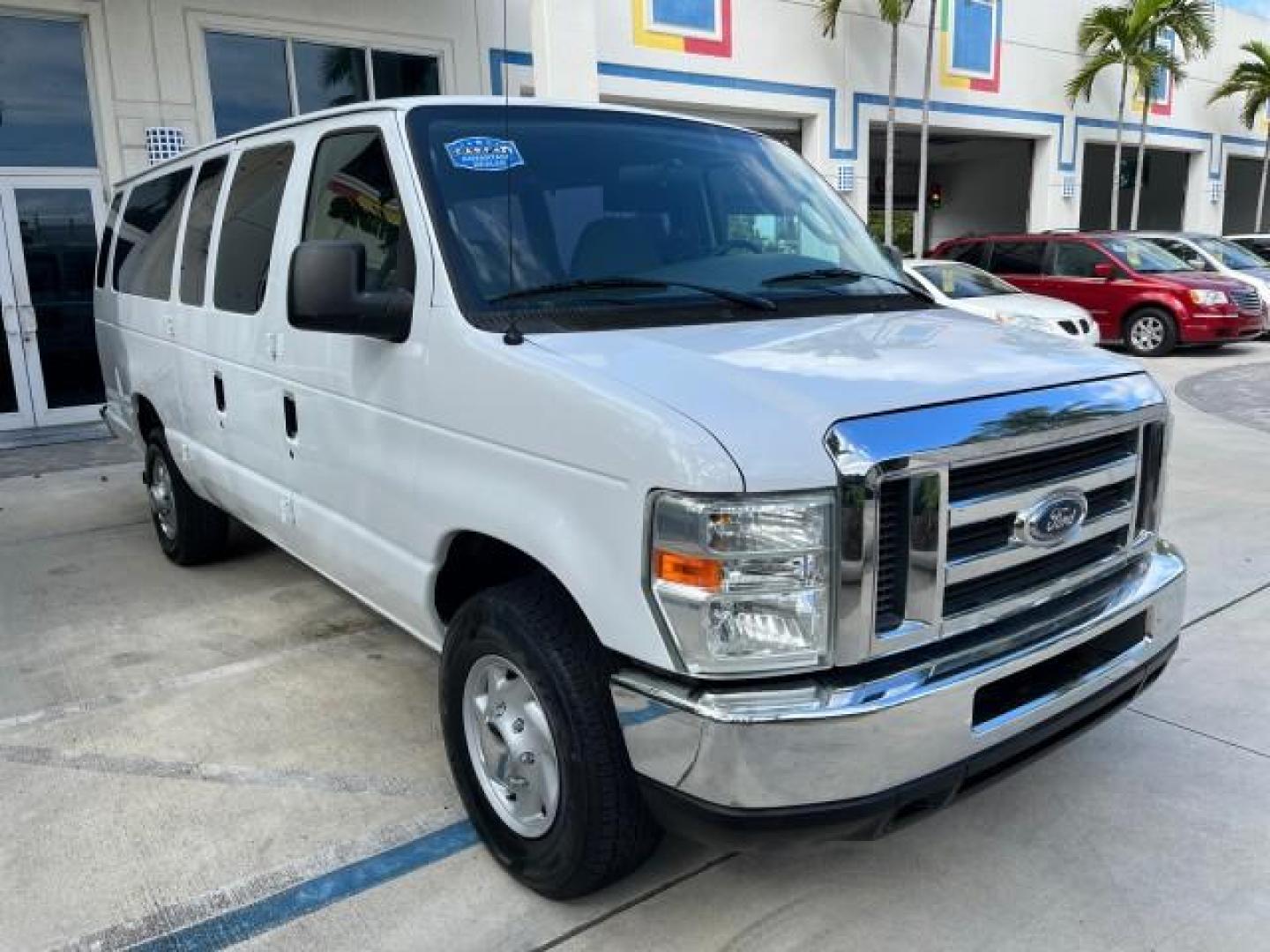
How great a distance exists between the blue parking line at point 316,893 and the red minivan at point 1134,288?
13.9m

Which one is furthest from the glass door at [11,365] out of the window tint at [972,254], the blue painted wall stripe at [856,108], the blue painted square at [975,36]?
the blue painted square at [975,36]

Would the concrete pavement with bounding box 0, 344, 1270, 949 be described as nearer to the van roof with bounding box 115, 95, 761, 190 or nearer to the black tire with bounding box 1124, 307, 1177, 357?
the van roof with bounding box 115, 95, 761, 190

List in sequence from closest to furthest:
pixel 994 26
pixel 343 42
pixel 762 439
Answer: pixel 762 439 → pixel 343 42 → pixel 994 26

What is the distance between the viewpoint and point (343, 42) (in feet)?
38.2

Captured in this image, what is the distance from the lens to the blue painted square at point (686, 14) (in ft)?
47.2

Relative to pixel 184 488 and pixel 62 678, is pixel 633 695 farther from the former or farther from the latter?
pixel 184 488

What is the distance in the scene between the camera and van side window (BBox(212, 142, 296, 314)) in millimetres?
3854

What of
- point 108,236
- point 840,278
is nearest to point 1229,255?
point 840,278

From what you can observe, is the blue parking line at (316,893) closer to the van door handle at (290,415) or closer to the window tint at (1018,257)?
the van door handle at (290,415)

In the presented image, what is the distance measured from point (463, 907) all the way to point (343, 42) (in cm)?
1118

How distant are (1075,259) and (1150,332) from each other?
1.54 m

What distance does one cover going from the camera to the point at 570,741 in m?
2.43

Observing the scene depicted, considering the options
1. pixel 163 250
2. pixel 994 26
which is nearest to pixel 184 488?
pixel 163 250

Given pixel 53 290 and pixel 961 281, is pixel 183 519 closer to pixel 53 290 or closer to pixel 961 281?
pixel 53 290
